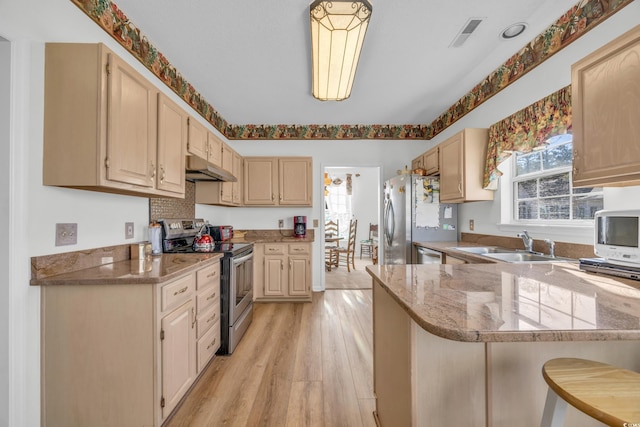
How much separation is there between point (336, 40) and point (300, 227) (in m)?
2.57

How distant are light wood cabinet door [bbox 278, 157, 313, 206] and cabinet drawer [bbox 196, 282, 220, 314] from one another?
75.6 inches

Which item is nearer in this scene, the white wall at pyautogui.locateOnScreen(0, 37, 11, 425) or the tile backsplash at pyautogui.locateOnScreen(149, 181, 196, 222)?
the white wall at pyautogui.locateOnScreen(0, 37, 11, 425)

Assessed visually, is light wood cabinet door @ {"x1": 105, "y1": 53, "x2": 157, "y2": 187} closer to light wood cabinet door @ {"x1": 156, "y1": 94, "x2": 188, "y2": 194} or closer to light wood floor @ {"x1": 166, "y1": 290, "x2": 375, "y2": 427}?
light wood cabinet door @ {"x1": 156, "y1": 94, "x2": 188, "y2": 194}

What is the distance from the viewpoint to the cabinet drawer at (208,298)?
186cm

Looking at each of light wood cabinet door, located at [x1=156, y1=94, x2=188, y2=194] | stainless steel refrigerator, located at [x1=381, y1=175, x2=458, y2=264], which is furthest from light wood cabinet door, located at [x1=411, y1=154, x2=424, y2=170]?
light wood cabinet door, located at [x1=156, y1=94, x2=188, y2=194]

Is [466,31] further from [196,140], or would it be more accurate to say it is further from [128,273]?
[128,273]

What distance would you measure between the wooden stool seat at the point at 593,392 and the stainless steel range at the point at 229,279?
2.09m

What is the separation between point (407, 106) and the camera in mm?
3457

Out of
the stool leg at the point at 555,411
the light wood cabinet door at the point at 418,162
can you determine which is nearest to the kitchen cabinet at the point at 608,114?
the stool leg at the point at 555,411

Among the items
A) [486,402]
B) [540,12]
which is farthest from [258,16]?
[486,402]

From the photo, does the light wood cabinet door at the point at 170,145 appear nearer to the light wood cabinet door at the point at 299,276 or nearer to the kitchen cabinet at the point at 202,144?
the kitchen cabinet at the point at 202,144

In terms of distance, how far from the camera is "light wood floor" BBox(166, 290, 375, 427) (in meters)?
1.58

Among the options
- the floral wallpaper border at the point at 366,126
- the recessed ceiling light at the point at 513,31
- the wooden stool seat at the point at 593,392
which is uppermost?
the recessed ceiling light at the point at 513,31

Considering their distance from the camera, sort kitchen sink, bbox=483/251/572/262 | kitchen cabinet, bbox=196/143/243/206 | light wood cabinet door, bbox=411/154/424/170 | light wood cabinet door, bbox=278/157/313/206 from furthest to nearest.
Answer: light wood cabinet door, bbox=278/157/313/206 → light wood cabinet door, bbox=411/154/424/170 → kitchen cabinet, bbox=196/143/243/206 → kitchen sink, bbox=483/251/572/262
